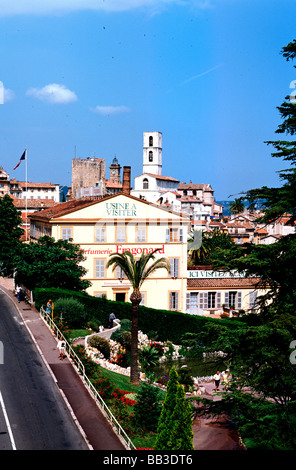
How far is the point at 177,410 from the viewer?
58.5 ft

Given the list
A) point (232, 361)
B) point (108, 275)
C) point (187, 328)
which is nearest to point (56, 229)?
point (108, 275)

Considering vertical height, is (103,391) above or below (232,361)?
below

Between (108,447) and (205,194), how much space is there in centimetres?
13937

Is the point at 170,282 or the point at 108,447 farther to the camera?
the point at 170,282

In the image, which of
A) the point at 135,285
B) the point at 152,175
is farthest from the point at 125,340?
the point at 152,175

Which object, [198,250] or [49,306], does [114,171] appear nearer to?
[198,250]

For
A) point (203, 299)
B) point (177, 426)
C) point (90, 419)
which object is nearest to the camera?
point (177, 426)

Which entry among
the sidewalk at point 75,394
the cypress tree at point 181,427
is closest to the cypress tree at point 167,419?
the cypress tree at point 181,427

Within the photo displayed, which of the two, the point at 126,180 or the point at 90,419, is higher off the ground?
the point at 126,180

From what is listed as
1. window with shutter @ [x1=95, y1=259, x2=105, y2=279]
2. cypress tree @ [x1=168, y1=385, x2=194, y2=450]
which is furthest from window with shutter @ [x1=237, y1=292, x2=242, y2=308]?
cypress tree @ [x1=168, y1=385, x2=194, y2=450]

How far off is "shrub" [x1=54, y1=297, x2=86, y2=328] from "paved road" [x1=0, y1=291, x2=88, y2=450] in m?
4.93

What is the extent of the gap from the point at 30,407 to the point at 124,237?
2764 centimetres

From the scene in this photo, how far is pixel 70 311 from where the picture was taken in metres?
37.2

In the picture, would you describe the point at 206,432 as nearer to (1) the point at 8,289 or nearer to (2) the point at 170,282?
(2) the point at 170,282
